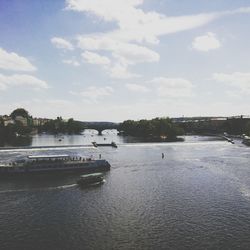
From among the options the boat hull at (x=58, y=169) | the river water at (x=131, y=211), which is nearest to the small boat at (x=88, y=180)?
the river water at (x=131, y=211)

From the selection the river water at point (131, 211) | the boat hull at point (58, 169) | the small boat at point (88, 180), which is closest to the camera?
the river water at point (131, 211)

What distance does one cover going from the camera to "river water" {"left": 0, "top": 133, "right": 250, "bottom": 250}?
129 feet

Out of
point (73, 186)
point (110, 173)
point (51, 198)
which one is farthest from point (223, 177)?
point (51, 198)

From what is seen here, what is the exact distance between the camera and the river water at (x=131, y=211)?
3928 centimetres

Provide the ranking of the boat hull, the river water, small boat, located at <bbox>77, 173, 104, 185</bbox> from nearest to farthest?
the river water, small boat, located at <bbox>77, 173, 104, 185</bbox>, the boat hull

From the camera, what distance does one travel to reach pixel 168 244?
3834 centimetres

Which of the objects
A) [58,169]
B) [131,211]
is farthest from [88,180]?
[131,211]

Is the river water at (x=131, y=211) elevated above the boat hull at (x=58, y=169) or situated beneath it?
situated beneath

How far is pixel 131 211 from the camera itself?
49.2m

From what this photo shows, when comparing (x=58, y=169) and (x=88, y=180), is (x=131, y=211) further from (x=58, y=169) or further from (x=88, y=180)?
(x=58, y=169)

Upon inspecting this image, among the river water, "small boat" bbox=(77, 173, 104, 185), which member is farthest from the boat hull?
"small boat" bbox=(77, 173, 104, 185)

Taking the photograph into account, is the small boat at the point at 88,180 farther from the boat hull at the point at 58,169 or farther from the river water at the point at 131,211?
the boat hull at the point at 58,169

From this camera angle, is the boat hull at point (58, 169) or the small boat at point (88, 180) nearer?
the small boat at point (88, 180)

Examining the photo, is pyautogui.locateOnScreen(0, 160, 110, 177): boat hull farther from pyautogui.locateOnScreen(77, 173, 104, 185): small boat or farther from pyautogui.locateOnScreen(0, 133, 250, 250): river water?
pyautogui.locateOnScreen(77, 173, 104, 185): small boat
